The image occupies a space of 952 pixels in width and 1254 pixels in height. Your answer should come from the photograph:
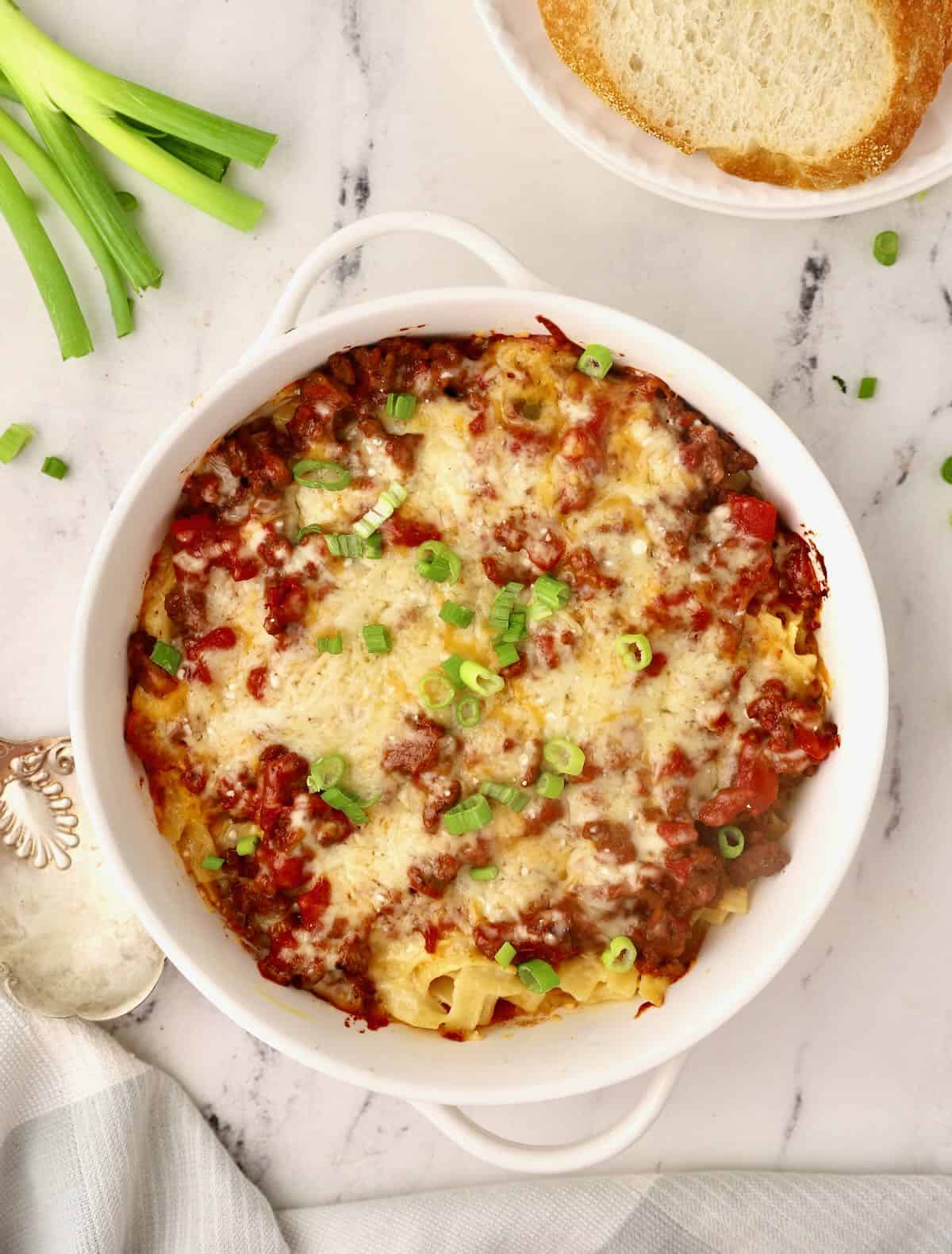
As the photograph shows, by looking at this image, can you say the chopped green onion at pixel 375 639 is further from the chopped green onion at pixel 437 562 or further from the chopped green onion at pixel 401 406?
the chopped green onion at pixel 401 406

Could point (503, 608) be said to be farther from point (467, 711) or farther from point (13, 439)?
point (13, 439)

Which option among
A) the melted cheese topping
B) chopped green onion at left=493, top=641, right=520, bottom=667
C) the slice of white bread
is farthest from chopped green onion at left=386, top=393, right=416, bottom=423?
the slice of white bread

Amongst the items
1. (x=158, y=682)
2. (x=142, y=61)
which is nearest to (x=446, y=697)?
(x=158, y=682)

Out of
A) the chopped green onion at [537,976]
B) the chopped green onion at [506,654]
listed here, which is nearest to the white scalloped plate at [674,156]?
the chopped green onion at [506,654]

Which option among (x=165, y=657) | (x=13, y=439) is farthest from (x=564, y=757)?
(x=13, y=439)

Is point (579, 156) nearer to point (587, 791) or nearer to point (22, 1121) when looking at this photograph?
point (587, 791)

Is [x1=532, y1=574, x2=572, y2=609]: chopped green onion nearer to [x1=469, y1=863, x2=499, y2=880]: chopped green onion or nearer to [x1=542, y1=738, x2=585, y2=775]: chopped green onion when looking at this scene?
[x1=542, y1=738, x2=585, y2=775]: chopped green onion
